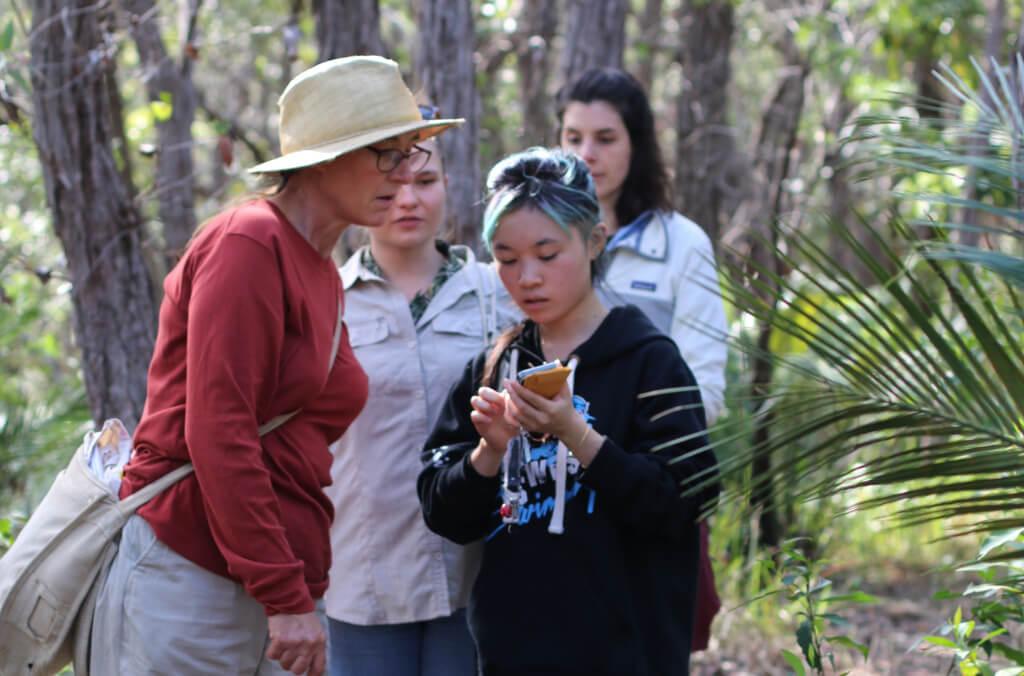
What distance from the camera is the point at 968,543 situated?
6.77 metres

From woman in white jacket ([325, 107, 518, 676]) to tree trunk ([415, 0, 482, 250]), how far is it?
1.64 m

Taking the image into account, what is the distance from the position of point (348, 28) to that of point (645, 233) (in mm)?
2287

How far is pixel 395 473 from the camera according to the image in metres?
3.08

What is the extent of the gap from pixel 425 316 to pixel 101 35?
6.82ft

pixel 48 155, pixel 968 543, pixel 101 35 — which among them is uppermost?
pixel 101 35

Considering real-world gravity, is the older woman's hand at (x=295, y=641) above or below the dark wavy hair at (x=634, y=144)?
below

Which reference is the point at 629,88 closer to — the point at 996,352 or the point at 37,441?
the point at 996,352

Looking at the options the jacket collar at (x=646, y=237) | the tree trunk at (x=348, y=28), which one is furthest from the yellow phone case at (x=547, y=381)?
the tree trunk at (x=348, y=28)

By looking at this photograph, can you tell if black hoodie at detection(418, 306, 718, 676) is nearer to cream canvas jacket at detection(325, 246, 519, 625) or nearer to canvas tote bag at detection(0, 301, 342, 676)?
cream canvas jacket at detection(325, 246, 519, 625)

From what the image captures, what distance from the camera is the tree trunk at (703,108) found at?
8.92 metres

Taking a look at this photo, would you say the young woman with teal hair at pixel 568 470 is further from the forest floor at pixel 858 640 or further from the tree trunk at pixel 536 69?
the tree trunk at pixel 536 69

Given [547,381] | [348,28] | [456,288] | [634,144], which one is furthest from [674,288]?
Answer: [348,28]

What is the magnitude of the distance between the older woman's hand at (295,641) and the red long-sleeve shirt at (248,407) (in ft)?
0.09

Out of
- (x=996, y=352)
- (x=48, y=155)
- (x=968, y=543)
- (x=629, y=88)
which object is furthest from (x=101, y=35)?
(x=968, y=543)
